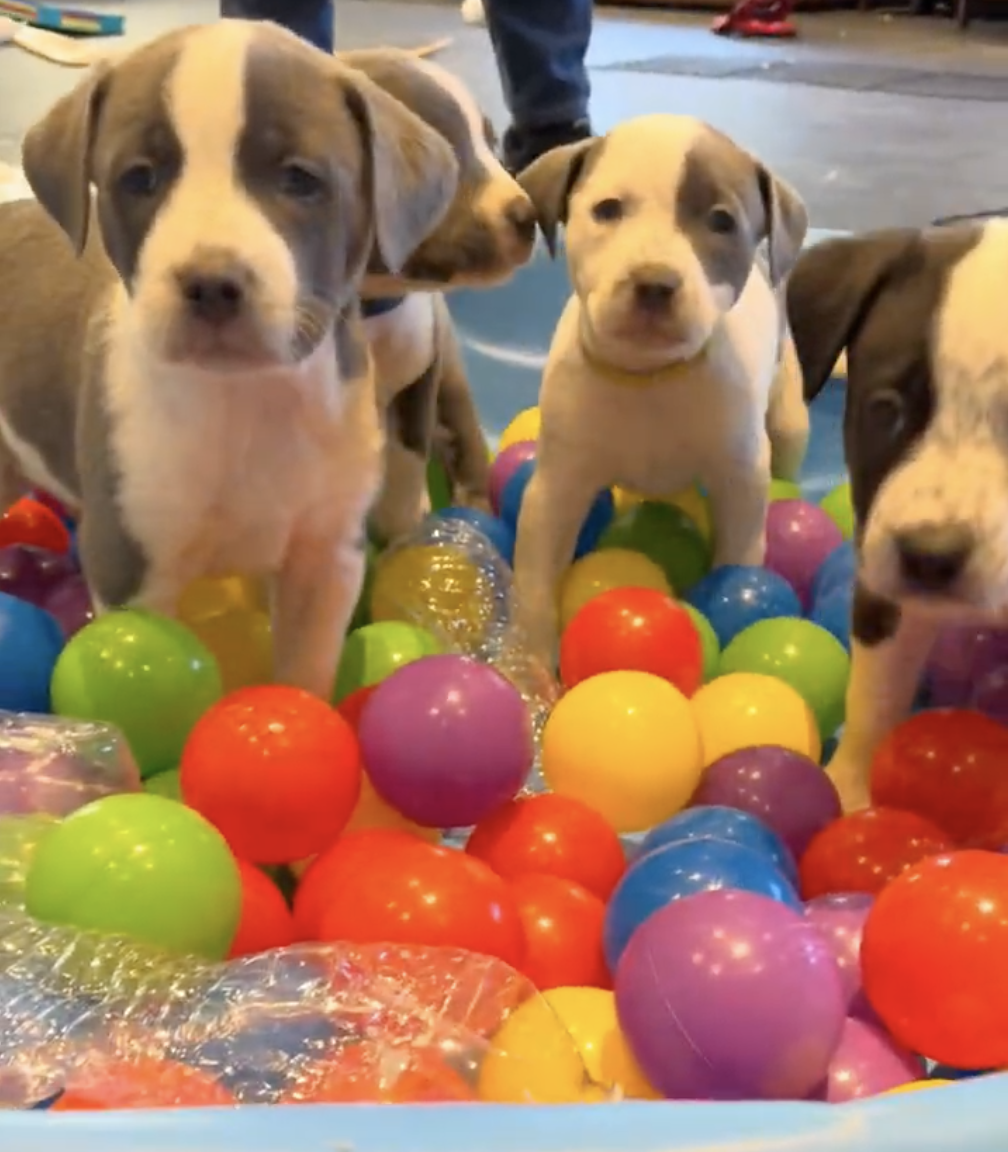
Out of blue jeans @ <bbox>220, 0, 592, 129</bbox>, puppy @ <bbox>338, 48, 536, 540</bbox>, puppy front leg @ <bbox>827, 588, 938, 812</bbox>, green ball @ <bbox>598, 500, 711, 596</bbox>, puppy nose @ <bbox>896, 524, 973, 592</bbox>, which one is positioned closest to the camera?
puppy nose @ <bbox>896, 524, 973, 592</bbox>

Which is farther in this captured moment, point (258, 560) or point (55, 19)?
point (55, 19)

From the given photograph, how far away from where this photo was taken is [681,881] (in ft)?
4.72

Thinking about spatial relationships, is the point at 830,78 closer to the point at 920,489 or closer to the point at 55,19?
the point at 55,19

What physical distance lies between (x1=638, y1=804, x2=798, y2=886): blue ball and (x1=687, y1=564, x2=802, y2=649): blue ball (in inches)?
25.2

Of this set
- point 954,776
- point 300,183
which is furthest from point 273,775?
point 954,776

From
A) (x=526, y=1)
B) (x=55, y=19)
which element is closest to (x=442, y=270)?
(x=526, y=1)

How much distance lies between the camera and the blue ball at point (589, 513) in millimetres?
2469

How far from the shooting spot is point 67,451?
6.47 ft

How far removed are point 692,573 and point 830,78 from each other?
4874 millimetres

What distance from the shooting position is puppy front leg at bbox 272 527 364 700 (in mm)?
1904

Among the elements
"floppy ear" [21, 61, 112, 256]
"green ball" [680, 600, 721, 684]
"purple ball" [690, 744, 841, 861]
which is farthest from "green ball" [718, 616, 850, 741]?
"floppy ear" [21, 61, 112, 256]

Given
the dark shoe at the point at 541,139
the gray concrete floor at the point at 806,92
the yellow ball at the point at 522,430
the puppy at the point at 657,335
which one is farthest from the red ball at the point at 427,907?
the gray concrete floor at the point at 806,92

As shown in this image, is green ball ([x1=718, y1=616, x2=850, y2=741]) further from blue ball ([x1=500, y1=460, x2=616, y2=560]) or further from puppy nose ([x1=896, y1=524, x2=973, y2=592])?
puppy nose ([x1=896, y1=524, x2=973, y2=592])

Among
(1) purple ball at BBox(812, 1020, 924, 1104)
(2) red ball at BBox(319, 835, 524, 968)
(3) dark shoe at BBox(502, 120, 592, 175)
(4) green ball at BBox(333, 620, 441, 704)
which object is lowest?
(4) green ball at BBox(333, 620, 441, 704)
